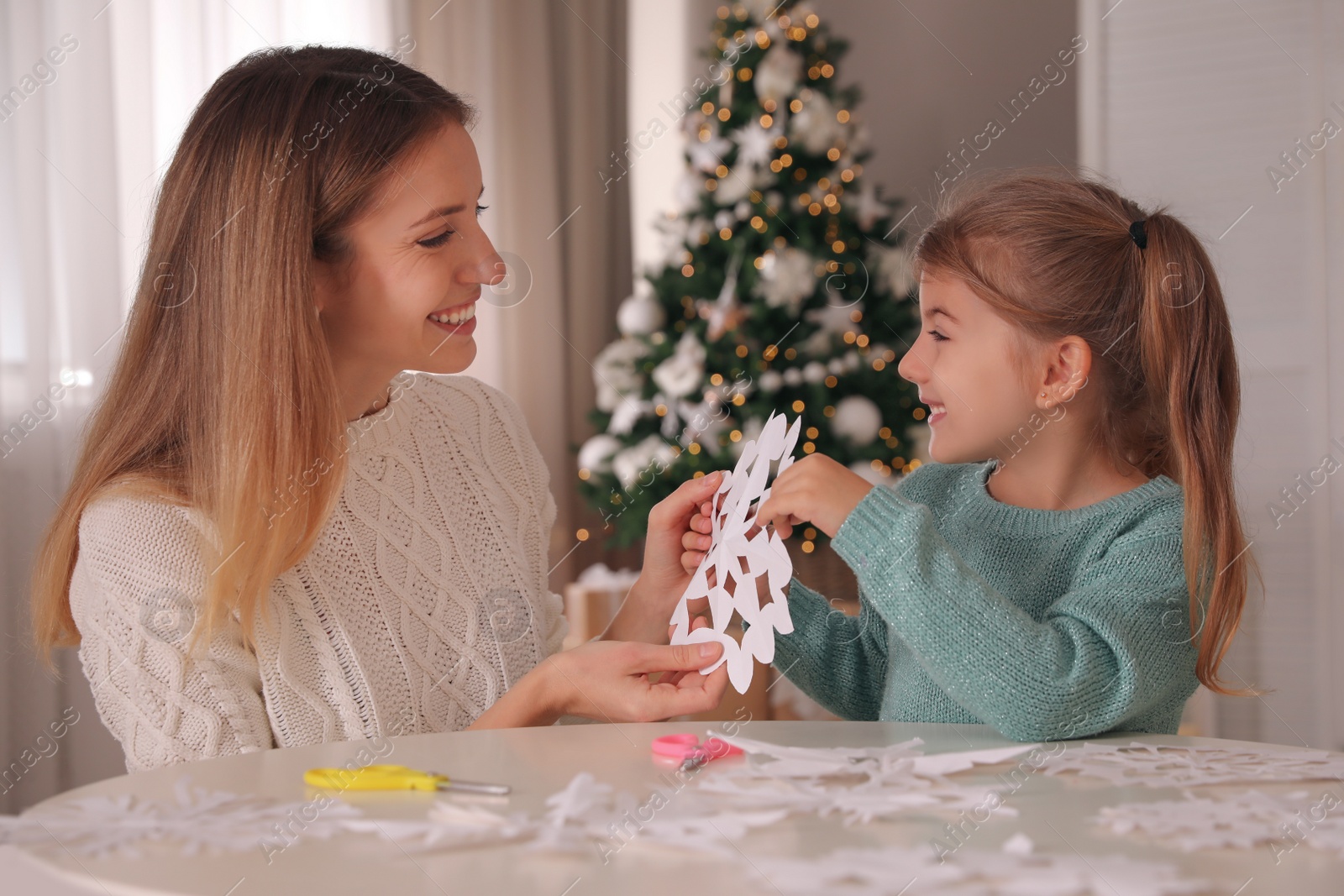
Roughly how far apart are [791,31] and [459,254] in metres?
2.20

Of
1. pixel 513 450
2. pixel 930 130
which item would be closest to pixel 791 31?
pixel 930 130

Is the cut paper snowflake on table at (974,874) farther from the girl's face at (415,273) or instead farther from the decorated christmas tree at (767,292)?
the decorated christmas tree at (767,292)

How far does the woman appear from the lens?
3.69ft

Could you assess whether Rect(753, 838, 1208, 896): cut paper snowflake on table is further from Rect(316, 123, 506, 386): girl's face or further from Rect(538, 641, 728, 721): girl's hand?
Rect(316, 123, 506, 386): girl's face

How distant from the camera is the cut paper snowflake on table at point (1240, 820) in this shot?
0.66 m

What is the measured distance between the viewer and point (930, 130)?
13.7ft

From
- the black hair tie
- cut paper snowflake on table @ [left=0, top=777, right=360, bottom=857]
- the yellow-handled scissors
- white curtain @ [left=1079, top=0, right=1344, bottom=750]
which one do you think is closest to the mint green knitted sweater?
the black hair tie

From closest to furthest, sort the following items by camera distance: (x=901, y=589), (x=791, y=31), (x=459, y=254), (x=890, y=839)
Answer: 1. (x=890, y=839)
2. (x=901, y=589)
3. (x=459, y=254)
4. (x=791, y=31)

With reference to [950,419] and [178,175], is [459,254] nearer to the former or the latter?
[178,175]

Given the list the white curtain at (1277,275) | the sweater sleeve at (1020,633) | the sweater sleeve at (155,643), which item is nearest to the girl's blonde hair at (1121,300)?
the sweater sleeve at (1020,633)

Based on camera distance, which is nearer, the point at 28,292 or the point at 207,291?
the point at 207,291

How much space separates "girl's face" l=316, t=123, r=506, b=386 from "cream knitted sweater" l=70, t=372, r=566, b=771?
5.1 inches

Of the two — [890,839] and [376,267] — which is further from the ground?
[376,267]

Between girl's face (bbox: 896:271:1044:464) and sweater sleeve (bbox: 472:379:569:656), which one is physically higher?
girl's face (bbox: 896:271:1044:464)
